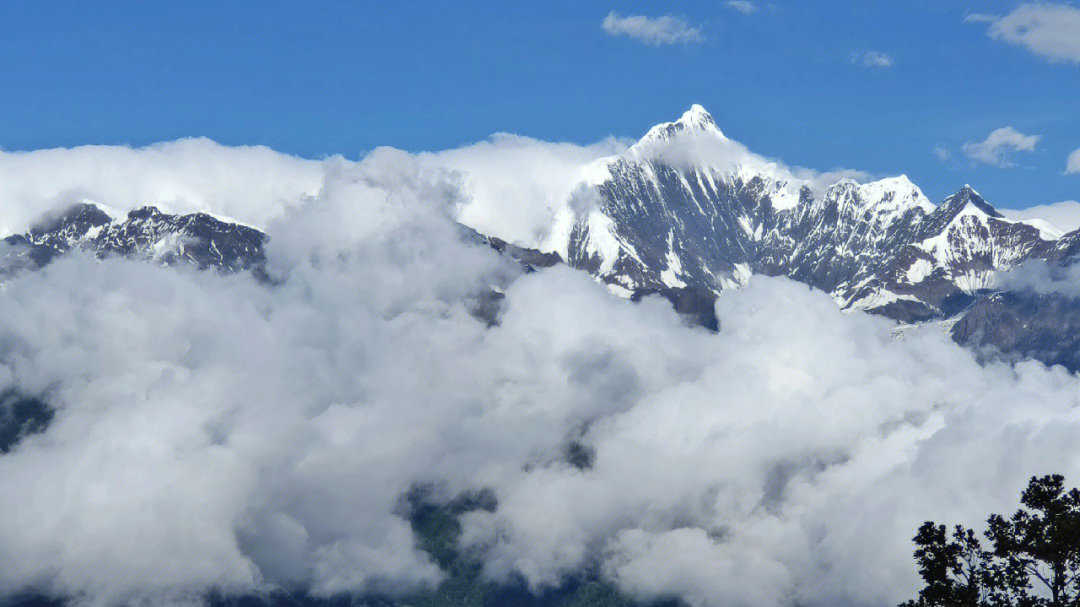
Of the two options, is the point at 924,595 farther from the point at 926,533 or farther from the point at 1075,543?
the point at 1075,543

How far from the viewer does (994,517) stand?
10681 cm

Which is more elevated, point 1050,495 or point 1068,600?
point 1050,495

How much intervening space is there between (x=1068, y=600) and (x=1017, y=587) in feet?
11.4

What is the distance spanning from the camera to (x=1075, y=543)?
10225 centimetres

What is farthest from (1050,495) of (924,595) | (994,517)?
(924,595)

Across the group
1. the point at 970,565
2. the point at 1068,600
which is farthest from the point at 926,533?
the point at 1068,600

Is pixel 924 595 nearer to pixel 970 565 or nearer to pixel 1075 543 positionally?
pixel 970 565

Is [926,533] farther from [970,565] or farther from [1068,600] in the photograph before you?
[1068,600]

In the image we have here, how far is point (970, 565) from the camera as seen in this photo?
351ft

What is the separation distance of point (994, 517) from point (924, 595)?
728 cm

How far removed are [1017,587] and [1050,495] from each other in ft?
22.5

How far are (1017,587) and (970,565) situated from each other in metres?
3.41

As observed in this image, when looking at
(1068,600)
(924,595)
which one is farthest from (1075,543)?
(924,595)

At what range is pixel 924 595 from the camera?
352 feet
